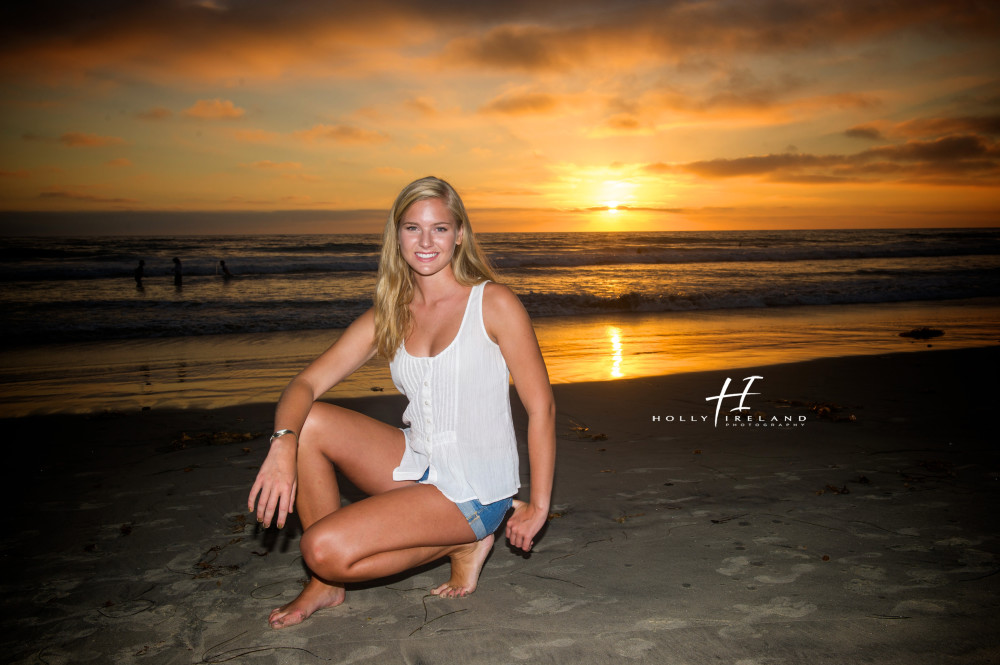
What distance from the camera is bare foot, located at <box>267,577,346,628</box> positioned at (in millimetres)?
2463

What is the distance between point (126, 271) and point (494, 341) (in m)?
24.9

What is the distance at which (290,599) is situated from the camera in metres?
2.71

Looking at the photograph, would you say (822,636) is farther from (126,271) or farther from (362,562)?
(126,271)

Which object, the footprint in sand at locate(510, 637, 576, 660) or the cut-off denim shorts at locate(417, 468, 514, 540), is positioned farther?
the cut-off denim shorts at locate(417, 468, 514, 540)

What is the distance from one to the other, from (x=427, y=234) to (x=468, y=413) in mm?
730

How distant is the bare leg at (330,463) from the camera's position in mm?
2578

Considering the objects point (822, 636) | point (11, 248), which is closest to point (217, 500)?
point (822, 636)

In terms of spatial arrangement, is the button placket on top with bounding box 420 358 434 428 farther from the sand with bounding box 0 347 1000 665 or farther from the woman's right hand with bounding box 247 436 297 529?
the sand with bounding box 0 347 1000 665

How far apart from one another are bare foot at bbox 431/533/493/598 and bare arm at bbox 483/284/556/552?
0.34 meters

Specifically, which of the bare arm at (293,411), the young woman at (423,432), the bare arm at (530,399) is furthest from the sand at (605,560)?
the bare arm at (293,411)

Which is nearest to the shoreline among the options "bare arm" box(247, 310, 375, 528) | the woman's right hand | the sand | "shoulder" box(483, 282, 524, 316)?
the sand

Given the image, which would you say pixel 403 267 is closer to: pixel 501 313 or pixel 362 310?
pixel 501 313

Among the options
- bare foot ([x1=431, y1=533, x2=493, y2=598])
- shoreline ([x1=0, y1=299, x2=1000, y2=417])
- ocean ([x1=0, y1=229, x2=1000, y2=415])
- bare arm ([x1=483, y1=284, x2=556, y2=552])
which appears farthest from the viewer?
ocean ([x1=0, y1=229, x2=1000, y2=415])

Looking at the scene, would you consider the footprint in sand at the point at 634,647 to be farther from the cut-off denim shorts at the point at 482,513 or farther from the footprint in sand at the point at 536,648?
the cut-off denim shorts at the point at 482,513
